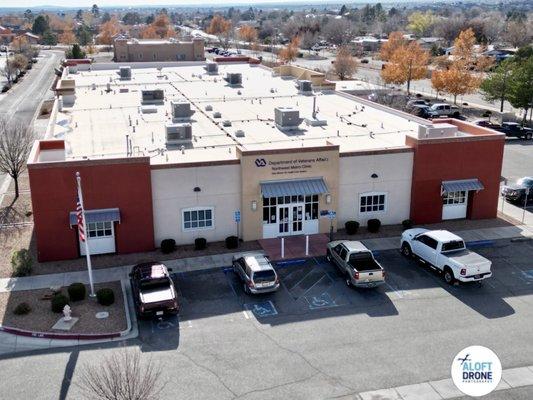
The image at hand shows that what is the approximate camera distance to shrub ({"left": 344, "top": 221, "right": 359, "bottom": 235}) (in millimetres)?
33562

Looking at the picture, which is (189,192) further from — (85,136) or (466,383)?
(466,383)

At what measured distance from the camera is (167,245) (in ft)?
102

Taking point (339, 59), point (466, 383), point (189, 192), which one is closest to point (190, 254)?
point (189, 192)

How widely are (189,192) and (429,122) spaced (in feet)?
57.5

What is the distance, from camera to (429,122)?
40.2 m

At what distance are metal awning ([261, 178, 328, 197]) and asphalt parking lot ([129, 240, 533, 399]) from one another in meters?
3.91

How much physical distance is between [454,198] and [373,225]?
5692 mm

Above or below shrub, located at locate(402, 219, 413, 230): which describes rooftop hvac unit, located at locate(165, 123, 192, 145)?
above

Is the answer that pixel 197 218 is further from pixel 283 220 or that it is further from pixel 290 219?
pixel 290 219

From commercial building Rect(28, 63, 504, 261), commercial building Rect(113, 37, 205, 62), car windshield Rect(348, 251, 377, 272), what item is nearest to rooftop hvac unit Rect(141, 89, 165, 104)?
commercial building Rect(28, 63, 504, 261)

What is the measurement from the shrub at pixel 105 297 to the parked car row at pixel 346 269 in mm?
970

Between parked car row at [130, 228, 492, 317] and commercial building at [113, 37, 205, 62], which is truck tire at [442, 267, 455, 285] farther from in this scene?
commercial building at [113, 37, 205, 62]

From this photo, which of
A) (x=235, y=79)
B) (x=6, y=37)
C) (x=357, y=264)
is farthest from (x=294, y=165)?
(x=6, y=37)

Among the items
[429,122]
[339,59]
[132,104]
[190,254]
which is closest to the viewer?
[190,254]
